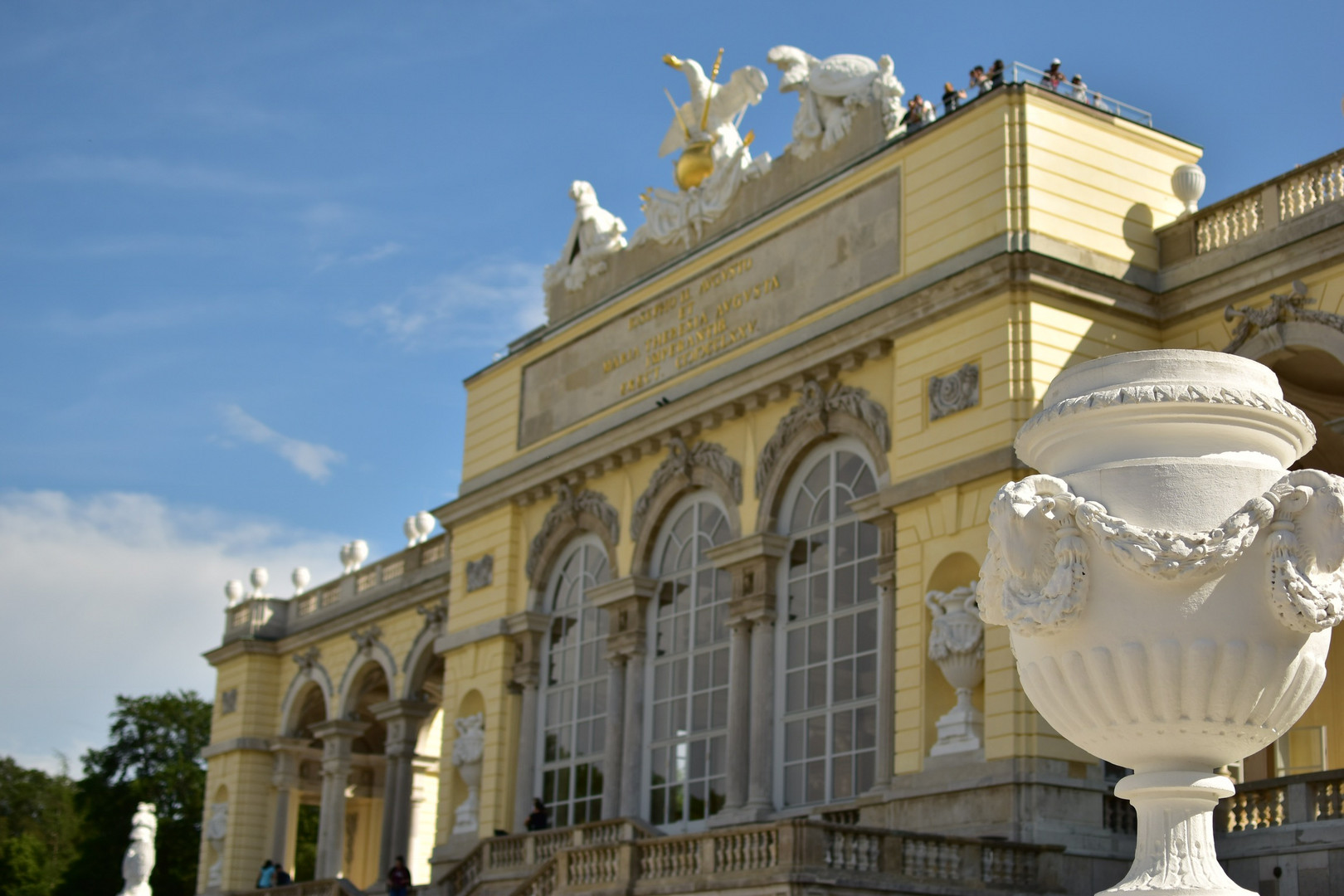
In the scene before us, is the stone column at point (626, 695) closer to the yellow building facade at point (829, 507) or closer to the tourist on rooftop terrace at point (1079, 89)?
the yellow building facade at point (829, 507)

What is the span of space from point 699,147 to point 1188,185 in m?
8.48

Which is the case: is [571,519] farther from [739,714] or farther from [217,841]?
[217,841]

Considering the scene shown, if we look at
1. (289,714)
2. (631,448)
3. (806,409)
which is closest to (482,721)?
(631,448)

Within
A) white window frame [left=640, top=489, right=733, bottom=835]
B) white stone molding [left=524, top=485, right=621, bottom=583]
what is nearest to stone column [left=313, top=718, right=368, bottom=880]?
white stone molding [left=524, top=485, right=621, bottom=583]

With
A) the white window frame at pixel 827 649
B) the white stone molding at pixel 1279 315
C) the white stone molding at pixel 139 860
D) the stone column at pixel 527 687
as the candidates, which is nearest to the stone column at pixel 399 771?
the white stone molding at pixel 139 860

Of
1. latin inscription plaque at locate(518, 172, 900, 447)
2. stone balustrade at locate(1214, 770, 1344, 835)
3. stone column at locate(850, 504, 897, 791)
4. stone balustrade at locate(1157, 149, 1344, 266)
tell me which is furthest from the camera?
latin inscription plaque at locate(518, 172, 900, 447)

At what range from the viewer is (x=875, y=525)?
76.2ft

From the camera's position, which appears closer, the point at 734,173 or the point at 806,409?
the point at 806,409

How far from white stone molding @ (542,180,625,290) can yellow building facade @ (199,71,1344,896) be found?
18 centimetres

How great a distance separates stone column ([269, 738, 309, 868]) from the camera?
40875 millimetres

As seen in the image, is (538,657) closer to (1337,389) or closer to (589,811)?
(589,811)

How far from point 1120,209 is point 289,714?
25.4 metres

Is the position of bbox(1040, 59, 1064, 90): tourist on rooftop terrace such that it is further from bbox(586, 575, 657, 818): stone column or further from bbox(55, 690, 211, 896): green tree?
bbox(55, 690, 211, 896): green tree

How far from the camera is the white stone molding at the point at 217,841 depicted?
135ft
